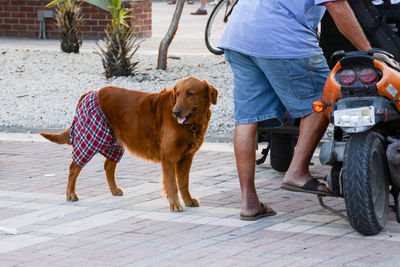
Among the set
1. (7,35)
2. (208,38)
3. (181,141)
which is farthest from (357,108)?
(7,35)

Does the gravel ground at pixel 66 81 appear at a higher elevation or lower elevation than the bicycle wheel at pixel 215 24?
lower

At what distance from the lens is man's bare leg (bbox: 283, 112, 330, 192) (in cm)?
576

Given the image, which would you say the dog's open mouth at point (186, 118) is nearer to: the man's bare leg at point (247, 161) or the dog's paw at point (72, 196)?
the man's bare leg at point (247, 161)

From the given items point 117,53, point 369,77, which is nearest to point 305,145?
point 369,77

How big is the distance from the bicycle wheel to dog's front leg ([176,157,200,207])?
25.0 ft

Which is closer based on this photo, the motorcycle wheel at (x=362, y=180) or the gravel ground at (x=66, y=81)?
the motorcycle wheel at (x=362, y=180)

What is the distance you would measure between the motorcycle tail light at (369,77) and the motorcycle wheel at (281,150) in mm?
2193

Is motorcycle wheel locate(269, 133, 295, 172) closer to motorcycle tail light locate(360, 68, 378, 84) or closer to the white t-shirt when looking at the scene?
the white t-shirt

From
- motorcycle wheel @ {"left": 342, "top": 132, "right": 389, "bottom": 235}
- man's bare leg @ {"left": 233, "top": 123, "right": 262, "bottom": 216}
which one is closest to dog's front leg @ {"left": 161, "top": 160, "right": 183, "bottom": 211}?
man's bare leg @ {"left": 233, "top": 123, "right": 262, "bottom": 216}

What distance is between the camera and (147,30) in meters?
18.2

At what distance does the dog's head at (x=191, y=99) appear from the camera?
20.0 feet

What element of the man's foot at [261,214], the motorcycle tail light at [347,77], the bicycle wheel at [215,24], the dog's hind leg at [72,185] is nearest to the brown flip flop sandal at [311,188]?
the man's foot at [261,214]

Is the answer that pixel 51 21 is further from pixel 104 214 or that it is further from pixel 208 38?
pixel 104 214

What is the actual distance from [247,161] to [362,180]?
101cm
